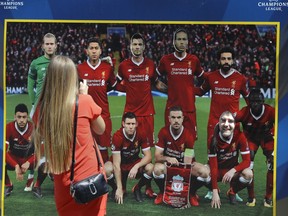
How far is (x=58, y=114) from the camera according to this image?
3176mm

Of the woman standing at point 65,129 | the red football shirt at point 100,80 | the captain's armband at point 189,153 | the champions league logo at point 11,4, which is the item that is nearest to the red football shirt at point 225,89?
the captain's armband at point 189,153

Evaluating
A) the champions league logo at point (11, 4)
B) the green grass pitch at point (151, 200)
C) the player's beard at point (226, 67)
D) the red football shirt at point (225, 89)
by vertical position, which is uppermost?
the champions league logo at point (11, 4)

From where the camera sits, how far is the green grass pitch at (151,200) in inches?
172

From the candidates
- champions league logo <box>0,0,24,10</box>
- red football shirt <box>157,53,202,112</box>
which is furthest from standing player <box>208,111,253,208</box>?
champions league logo <box>0,0,24,10</box>

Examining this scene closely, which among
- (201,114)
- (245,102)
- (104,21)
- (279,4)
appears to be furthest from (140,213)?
(279,4)

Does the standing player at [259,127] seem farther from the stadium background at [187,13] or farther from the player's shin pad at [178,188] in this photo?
the player's shin pad at [178,188]

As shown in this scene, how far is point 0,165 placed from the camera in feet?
15.0

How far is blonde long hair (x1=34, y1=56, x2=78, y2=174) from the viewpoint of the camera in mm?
3178

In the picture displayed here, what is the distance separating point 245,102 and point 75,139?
1750 millimetres

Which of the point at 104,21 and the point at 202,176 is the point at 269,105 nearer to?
the point at 202,176

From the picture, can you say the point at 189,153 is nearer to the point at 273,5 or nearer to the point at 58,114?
the point at 273,5

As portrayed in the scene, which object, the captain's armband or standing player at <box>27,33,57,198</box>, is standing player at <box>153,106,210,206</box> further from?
standing player at <box>27,33,57,198</box>

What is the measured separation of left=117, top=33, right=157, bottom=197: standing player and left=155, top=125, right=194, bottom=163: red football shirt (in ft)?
0.55

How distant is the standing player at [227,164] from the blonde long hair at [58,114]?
1.61m
